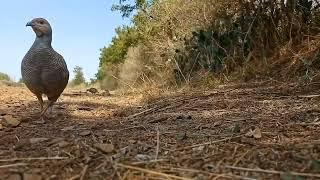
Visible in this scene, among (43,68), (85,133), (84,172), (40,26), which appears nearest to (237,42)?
(40,26)

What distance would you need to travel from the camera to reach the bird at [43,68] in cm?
484

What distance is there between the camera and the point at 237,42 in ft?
28.3

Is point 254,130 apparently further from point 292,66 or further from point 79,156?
point 292,66

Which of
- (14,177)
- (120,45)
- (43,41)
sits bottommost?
(14,177)

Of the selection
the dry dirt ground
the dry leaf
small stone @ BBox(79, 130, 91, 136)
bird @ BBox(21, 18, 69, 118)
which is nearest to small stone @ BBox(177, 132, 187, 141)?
the dry dirt ground

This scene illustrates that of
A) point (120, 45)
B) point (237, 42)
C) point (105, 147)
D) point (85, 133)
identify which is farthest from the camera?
point (120, 45)

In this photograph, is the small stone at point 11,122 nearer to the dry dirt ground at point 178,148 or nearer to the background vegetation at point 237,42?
the dry dirt ground at point 178,148

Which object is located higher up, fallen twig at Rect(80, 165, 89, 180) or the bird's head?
the bird's head

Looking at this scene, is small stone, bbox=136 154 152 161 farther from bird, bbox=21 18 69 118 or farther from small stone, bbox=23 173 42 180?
bird, bbox=21 18 69 118

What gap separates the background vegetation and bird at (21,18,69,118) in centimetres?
259

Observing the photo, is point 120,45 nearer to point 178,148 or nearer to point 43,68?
point 43,68

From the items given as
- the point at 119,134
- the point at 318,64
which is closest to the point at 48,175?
the point at 119,134

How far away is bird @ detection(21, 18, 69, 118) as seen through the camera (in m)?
4.84

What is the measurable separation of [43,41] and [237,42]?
4.44 meters
